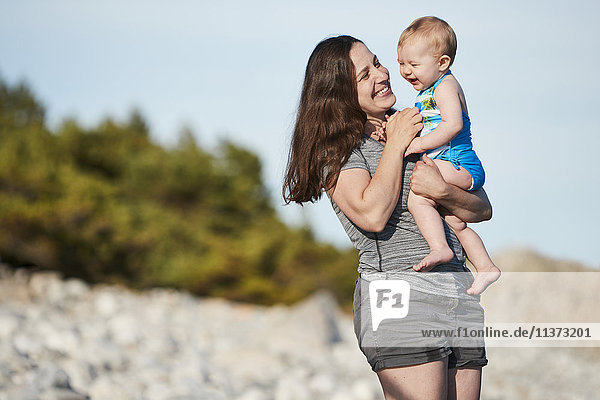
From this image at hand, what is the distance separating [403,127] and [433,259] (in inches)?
16.4

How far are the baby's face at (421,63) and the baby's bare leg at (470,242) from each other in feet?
0.97

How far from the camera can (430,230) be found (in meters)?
2.11

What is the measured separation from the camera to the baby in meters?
2.22

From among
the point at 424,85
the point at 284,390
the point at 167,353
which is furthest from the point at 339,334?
the point at 424,85

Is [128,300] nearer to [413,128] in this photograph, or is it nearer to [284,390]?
[284,390]

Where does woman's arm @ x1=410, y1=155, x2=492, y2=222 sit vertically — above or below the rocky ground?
above

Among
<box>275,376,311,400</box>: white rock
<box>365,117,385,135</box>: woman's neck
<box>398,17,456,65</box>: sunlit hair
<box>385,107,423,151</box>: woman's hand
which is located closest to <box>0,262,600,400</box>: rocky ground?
<box>275,376,311,400</box>: white rock

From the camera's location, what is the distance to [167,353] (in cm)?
764

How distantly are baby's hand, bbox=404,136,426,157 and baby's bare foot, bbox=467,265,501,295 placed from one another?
445 millimetres

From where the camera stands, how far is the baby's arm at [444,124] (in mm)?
2209

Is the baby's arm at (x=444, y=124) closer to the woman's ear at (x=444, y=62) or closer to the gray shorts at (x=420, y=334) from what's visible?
the woman's ear at (x=444, y=62)

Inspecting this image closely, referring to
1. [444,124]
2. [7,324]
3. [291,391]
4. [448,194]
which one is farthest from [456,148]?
[7,324]

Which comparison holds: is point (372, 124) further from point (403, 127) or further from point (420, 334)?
point (420, 334)

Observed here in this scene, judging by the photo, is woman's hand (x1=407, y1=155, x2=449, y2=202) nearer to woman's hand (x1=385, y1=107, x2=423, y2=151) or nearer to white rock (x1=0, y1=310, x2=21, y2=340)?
woman's hand (x1=385, y1=107, x2=423, y2=151)
